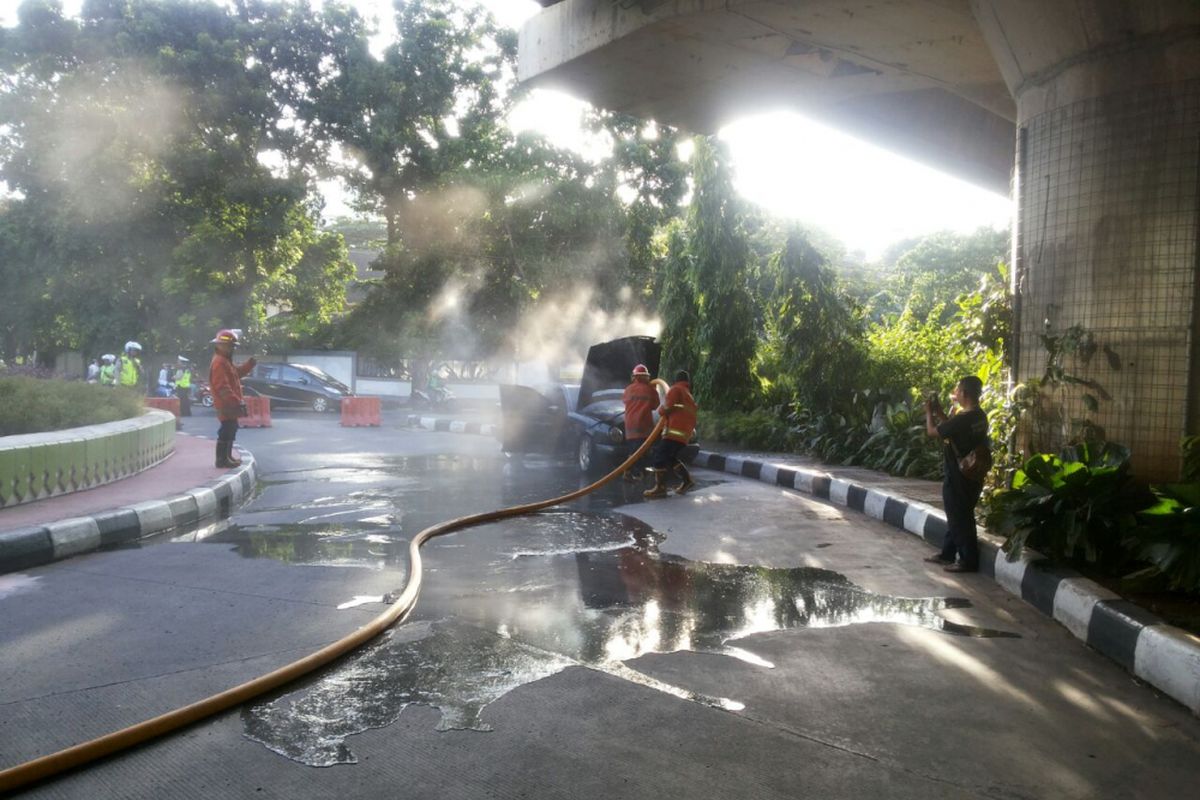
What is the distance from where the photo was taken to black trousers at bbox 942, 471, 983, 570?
609cm

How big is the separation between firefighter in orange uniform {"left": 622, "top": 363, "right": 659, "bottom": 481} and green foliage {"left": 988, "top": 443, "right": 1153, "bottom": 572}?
5.31m

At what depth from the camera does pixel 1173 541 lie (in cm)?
456

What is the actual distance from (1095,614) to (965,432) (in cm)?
178

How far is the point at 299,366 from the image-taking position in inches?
1057

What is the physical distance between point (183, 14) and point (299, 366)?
9.44 m

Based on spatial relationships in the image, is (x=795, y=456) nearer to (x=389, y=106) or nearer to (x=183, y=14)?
(x=389, y=106)

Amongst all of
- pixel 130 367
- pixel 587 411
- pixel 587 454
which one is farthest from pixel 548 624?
pixel 130 367

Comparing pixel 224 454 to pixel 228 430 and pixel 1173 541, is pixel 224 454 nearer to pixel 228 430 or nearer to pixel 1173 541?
pixel 228 430

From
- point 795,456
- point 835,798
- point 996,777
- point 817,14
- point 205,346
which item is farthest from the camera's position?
point 205,346

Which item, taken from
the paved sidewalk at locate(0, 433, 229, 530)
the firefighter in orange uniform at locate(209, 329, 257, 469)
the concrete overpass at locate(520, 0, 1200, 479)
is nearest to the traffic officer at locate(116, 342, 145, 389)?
the paved sidewalk at locate(0, 433, 229, 530)

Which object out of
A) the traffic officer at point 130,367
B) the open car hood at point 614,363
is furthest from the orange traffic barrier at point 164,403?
the open car hood at point 614,363

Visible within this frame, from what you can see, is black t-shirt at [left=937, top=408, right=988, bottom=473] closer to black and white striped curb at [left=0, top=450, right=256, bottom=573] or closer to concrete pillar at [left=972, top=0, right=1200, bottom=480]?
concrete pillar at [left=972, top=0, right=1200, bottom=480]

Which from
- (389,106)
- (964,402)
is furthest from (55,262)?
(964,402)

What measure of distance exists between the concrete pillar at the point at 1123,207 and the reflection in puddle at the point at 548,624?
1797 mm
